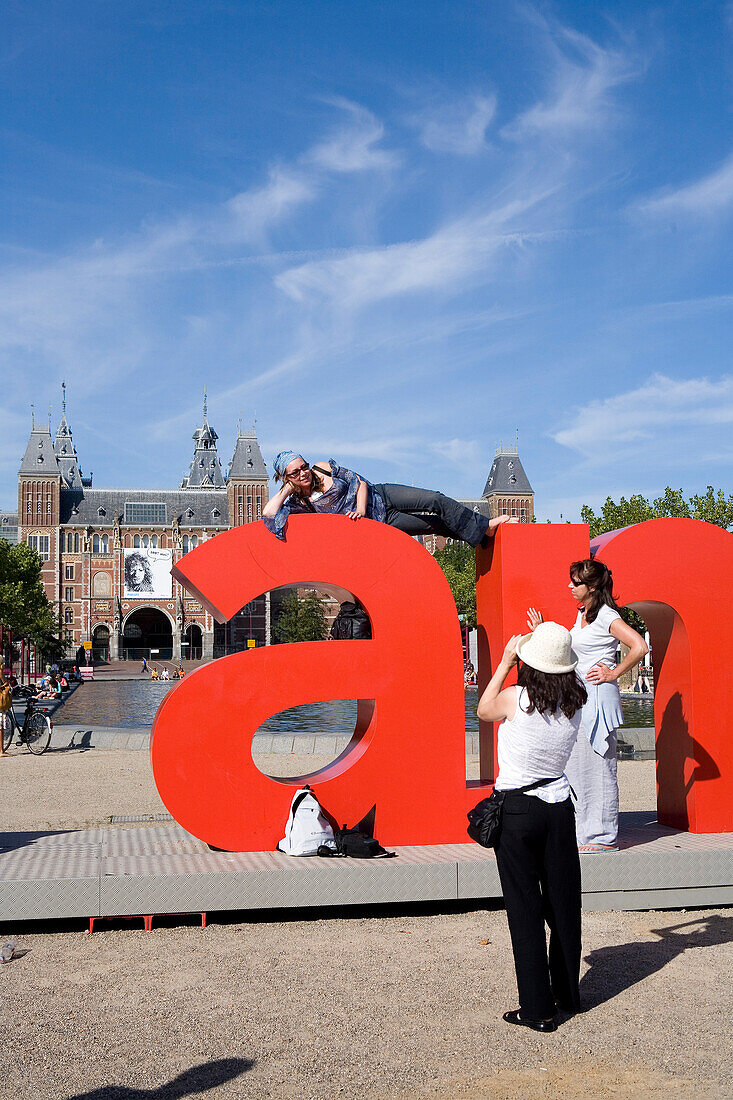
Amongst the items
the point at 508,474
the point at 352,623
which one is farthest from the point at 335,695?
the point at 508,474

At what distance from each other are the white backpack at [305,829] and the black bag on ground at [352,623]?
50.1 inches

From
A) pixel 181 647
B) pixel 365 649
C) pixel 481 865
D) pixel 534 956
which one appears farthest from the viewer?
pixel 181 647

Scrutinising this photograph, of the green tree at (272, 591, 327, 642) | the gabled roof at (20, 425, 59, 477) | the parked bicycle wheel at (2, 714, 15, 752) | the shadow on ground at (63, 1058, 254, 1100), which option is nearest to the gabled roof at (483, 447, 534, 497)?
the green tree at (272, 591, 327, 642)

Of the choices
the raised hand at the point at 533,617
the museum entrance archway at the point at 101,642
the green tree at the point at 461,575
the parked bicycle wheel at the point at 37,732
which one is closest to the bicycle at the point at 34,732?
the parked bicycle wheel at the point at 37,732

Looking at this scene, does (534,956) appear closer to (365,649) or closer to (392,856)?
(392,856)

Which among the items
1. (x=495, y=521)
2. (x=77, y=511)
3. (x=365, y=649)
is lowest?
(x=365, y=649)

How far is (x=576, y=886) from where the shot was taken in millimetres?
4215

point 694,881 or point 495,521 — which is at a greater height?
point 495,521

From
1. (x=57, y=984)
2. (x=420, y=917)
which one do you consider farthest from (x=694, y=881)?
(x=57, y=984)

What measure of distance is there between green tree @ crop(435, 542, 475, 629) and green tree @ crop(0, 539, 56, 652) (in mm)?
21599

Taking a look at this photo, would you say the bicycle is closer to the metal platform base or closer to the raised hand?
the metal platform base

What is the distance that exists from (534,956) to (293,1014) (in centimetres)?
112

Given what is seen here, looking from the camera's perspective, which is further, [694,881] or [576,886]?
[694,881]

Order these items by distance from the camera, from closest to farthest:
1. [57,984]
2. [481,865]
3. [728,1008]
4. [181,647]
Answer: [728,1008] → [57,984] → [481,865] → [181,647]
